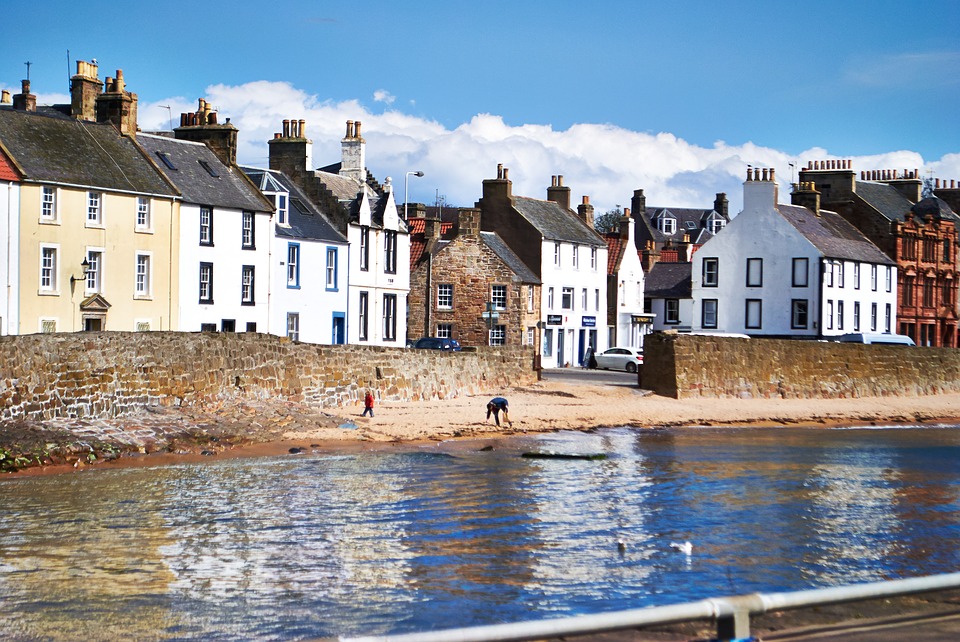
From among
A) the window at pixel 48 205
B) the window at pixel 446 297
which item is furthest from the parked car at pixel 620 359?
the window at pixel 48 205

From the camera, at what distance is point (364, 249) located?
180 feet

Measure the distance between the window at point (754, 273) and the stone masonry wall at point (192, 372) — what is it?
3223 cm

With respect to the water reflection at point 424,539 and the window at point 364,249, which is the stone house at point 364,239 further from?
the water reflection at point 424,539

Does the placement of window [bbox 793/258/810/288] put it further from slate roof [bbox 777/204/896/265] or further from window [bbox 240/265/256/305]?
window [bbox 240/265/256/305]

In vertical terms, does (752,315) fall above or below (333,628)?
above

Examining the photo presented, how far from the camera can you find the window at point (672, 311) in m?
73.7

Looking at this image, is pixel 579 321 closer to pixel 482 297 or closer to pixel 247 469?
pixel 482 297

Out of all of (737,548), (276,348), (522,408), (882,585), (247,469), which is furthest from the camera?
(522,408)

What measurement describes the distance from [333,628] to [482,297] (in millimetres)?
47724

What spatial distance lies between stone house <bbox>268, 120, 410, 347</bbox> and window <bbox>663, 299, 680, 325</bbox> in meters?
22.0

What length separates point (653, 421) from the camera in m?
41.0

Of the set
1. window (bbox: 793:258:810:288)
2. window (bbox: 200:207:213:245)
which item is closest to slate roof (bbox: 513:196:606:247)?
window (bbox: 793:258:810:288)

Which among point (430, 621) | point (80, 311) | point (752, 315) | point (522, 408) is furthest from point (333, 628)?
point (752, 315)

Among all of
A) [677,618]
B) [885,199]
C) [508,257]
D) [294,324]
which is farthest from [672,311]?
[677,618]
